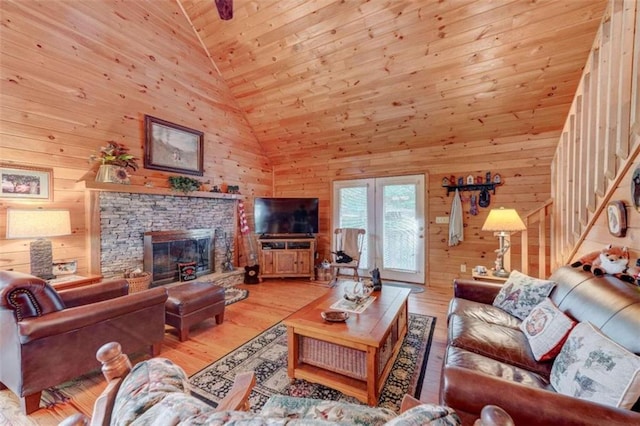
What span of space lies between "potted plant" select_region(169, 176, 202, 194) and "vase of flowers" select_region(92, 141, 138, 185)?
594 millimetres

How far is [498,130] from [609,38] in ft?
5.32

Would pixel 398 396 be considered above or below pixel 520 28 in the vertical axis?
below

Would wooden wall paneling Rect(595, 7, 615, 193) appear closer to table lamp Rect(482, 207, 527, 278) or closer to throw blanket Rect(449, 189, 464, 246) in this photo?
table lamp Rect(482, 207, 527, 278)

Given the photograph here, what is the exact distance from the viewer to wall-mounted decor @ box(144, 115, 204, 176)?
3783mm

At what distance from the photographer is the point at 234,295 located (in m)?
4.09

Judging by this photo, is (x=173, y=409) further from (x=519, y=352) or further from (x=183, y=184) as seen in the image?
(x=183, y=184)

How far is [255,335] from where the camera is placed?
2811 millimetres

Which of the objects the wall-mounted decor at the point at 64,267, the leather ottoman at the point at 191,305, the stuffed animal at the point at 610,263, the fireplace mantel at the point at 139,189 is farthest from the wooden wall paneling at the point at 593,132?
the wall-mounted decor at the point at 64,267

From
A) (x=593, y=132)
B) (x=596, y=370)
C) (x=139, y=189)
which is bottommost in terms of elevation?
(x=596, y=370)

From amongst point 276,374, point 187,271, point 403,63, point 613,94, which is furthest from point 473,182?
point 187,271

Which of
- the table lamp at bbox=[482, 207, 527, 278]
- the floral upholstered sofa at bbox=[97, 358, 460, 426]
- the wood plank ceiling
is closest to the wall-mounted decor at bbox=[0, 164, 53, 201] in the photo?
the wood plank ceiling

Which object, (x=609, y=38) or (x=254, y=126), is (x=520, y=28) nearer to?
(x=609, y=38)

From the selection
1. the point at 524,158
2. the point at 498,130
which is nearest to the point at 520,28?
the point at 498,130

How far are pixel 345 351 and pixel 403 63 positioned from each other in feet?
11.2
